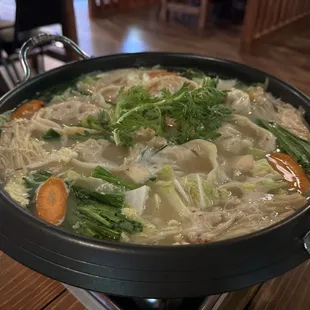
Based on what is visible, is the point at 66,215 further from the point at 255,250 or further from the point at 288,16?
the point at 288,16

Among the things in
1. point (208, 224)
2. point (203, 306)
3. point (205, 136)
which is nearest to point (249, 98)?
point (205, 136)

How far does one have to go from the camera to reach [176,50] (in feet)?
12.6

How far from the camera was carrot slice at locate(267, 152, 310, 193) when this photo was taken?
4.00 feet

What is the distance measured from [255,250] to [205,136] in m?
0.57

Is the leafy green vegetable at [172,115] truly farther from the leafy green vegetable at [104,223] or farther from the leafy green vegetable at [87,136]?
the leafy green vegetable at [104,223]

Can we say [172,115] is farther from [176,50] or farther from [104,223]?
[176,50]

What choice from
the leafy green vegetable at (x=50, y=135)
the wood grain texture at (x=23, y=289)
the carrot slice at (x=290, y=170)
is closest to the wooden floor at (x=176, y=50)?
the wood grain texture at (x=23, y=289)

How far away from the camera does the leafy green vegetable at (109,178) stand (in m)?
1.16

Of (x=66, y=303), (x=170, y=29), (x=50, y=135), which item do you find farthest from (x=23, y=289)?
(x=170, y=29)

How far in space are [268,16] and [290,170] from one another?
2.96 metres

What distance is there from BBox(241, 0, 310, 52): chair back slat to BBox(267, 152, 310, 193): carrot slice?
2.49 metres

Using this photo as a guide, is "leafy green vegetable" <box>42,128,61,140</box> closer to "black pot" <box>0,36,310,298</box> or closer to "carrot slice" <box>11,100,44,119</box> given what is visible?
"carrot slice" <box>11,100,44,119</box>

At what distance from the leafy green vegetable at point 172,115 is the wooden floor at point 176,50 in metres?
0.53

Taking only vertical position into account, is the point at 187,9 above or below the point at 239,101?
below
